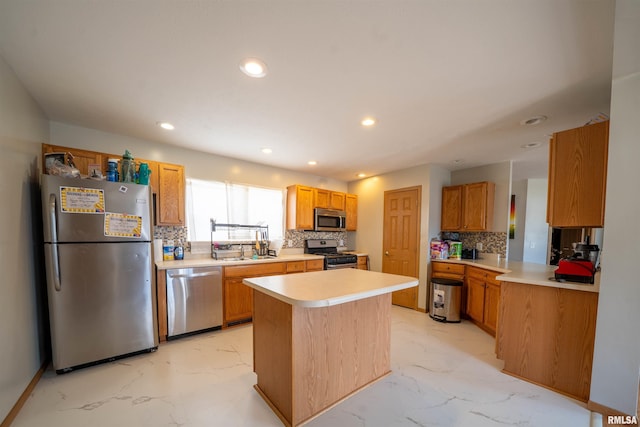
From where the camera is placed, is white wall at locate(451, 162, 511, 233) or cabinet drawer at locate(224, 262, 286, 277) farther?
white wall at locate(451, 162, 511, 233)

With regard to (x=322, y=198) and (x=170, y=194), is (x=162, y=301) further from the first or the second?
(x=322, y=198)

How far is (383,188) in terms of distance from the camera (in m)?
4.67

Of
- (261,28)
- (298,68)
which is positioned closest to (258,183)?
(298,68)

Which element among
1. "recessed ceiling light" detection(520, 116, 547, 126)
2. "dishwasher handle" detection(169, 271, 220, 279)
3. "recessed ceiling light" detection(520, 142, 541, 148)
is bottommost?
"dishwasher handle" detection(169, 271, 220, 279)

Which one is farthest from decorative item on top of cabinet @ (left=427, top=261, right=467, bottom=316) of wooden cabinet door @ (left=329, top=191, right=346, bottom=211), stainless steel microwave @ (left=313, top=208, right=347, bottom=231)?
wooden cabinet door @ (left=329, top=191, right=346, bottom=211)

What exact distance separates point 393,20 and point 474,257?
12.7ft

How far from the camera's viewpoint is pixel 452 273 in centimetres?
374

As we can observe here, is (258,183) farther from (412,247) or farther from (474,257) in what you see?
(474,257)

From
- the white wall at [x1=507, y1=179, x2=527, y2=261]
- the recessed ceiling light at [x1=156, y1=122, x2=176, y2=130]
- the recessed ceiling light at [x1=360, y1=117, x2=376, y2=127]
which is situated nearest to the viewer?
the recessed ceiling light at [x1=360, y1=117, x2=376, y2=127]

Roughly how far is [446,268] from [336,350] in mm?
2770

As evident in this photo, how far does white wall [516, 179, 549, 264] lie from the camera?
17.1ft

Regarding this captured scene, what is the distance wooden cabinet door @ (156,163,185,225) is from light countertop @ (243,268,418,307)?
1.86 metres

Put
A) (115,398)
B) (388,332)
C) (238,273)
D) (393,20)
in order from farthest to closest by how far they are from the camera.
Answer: (238,273) < (388,332) < (115,398) < (393,20)

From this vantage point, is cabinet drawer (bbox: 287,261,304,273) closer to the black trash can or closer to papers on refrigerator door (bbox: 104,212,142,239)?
papers on refrigerator door (bbox: 104,212,142,239)
